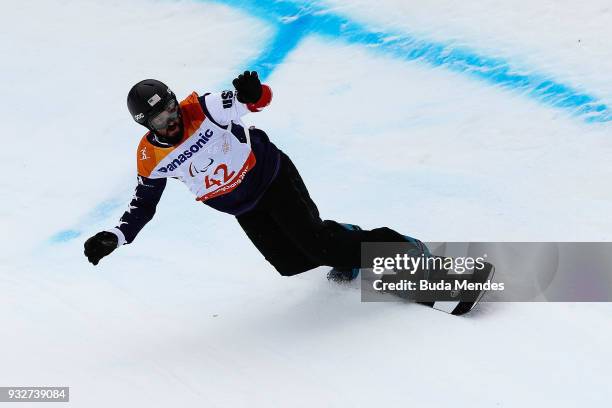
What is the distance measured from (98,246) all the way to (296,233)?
2.80 ft

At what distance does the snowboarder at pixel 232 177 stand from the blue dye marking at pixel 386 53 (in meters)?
1.77

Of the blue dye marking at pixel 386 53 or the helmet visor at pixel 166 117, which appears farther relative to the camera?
the blue dye marking at pixel 386 53

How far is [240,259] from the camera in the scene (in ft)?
13.5

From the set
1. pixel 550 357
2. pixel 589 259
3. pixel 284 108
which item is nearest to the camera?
pixel 550 357

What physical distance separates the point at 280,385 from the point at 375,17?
155 inches

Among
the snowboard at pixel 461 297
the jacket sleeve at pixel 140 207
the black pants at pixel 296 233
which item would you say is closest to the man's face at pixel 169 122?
the jacket sleeve at pixel 140 207

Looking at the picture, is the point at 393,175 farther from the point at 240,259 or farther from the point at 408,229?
the point at 240,259

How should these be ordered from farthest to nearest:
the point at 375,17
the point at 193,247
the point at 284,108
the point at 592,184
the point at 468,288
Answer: the point at 375,17, the point at 284,108, the point at 193,247, the point at 592,184, the point at 468,288

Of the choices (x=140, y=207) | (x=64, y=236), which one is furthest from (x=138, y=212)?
(x=64, y=236)

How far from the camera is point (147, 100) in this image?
293 cm

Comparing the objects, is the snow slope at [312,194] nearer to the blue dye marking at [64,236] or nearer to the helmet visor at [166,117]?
the blue dye marking at [64,236]

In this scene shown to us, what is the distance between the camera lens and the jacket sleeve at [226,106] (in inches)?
118

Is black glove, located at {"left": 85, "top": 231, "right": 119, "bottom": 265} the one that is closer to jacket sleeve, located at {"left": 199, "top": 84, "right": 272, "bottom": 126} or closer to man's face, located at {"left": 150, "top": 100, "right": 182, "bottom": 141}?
man's face, located at {"left": 150, "top": 100, "right": 182, "bottom": 141}

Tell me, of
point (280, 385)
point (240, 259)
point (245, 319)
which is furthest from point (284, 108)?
point (280, 385)
